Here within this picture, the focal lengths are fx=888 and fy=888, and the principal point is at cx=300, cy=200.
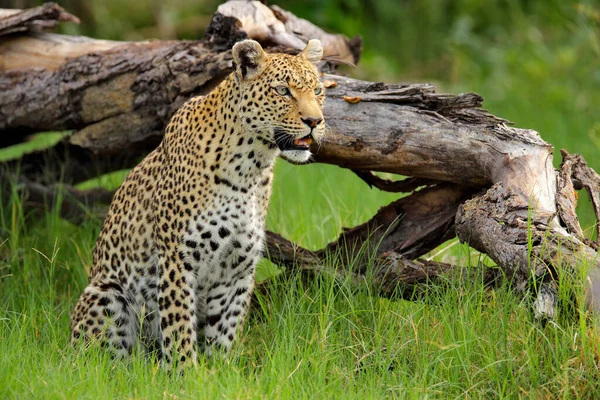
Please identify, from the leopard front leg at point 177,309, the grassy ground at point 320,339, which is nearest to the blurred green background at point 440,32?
the grassy ground at point 320,339

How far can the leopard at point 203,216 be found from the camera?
5688 mm

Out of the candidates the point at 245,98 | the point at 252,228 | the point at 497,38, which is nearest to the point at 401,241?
the point at 252,228

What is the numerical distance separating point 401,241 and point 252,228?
1.17m

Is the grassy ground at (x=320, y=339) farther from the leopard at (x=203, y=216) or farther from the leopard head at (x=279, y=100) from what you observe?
the leopard head at (x=279, y=100)

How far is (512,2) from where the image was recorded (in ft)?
54.4

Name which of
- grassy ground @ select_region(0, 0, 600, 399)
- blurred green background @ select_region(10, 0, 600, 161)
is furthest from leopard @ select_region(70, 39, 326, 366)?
blurred green background @ select_region(10, 0, 600, 161)

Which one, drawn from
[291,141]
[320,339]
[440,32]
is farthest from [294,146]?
[440,32]

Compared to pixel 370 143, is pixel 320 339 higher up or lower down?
lower down

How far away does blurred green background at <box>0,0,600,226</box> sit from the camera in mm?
13875

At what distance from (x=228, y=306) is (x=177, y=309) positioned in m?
0.44

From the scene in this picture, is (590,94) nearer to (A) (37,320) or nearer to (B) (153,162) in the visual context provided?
(B) (153,162)

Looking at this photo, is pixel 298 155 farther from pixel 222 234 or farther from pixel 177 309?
pixel 177 309

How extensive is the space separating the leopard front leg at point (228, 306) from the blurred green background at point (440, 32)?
8035 millimetres

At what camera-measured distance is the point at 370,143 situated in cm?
619
